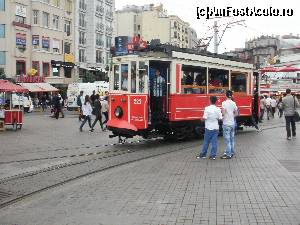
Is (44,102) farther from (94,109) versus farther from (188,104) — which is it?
(188,104)

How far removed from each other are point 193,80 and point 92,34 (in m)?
57.3

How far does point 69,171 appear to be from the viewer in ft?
37.6

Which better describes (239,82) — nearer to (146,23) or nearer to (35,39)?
(35,39)

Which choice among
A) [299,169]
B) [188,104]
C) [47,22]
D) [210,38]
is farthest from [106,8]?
[299,169]

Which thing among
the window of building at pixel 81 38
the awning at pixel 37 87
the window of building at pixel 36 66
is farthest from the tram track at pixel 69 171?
the window of building at pixel 81 38

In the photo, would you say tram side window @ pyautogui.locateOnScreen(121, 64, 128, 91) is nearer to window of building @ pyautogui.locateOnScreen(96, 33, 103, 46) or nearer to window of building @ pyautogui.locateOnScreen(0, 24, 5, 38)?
window of building @ pyautogui.locateOnScreen(0, 24, 5, 38)

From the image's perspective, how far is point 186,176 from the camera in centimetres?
1020

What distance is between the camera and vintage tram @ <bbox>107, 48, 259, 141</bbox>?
15.9 m

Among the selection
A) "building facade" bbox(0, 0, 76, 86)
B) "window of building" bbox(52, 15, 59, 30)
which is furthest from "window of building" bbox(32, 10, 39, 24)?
"window of building" bbox(52, 15, 59, 30)

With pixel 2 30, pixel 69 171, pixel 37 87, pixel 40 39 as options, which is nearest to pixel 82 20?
pixel 40 39

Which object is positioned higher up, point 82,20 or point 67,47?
point 82,20

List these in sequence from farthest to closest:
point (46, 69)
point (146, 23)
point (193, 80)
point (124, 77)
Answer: point (146, 23) → point (46, 69) → point (193, 80) → point (124, 77)

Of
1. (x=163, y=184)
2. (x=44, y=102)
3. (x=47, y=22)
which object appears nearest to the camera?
(x=163, y=184)

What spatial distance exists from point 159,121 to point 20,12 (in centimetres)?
4052
